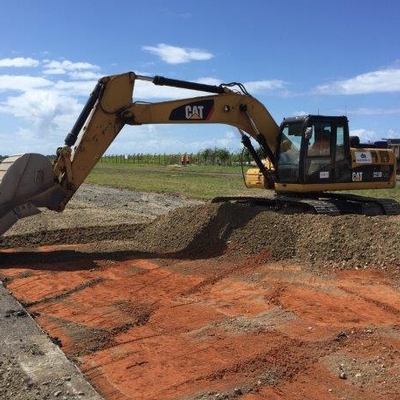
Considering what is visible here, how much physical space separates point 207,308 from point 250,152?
659 cm

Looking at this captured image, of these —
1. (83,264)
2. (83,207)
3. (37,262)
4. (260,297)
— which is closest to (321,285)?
(260,297)

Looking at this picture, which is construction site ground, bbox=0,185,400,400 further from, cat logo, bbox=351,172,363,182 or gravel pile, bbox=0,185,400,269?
cat logo, bbox=351,172,363,182

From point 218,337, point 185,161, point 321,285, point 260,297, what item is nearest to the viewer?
point 218,337

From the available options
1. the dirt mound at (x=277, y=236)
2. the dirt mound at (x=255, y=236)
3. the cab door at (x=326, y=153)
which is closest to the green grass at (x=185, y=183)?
the dirt mound at (x=255, y=236)

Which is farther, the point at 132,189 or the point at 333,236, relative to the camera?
the point at 132,189

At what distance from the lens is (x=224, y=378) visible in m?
4.79

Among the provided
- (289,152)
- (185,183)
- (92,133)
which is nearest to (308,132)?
(289,152)

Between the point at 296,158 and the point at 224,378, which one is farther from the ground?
the point at 296,158

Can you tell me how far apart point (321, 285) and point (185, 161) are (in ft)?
221

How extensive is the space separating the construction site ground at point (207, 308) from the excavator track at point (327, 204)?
102 cm

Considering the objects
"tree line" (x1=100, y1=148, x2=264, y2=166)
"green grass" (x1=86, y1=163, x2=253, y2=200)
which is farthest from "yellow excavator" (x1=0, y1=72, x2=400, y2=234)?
"tree line" (x1=100, y1=148, x2=264, y2=166)

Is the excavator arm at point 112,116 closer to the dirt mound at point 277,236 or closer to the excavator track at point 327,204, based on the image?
the dirt mound at point 277,236

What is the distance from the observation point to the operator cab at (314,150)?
471 inches

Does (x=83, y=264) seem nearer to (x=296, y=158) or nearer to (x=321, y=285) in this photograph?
(x=321, y=285)
